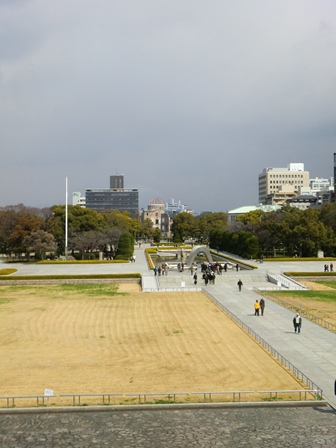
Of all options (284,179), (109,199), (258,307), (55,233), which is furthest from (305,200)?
(258,307)

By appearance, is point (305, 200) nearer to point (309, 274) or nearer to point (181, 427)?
point (309, 274)

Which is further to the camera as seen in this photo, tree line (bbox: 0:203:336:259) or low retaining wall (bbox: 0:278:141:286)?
tree line (bbox: 0:203:336:259)

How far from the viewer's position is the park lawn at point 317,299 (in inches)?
1209

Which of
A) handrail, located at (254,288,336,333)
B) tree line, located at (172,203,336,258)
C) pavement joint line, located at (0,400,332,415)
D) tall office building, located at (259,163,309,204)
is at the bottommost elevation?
pavement joint line, located at (0,400,332,415)

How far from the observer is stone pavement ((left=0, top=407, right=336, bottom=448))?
13.2 metres

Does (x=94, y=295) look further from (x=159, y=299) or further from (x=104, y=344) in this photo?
(x=104, y=344)

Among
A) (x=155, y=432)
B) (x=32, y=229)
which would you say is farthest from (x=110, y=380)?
(x=32, y=229)

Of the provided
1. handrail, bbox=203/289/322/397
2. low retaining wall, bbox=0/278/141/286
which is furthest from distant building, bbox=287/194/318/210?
handrail, bbox=203/289/322/397

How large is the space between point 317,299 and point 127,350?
18452 mm

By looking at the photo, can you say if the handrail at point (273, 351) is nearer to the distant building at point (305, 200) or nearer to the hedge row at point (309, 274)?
the hedge row at point (309, 274)

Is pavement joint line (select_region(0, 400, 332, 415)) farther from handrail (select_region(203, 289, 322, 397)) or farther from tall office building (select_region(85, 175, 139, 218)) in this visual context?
tall office building (select_region(85, 175, 139, 218))

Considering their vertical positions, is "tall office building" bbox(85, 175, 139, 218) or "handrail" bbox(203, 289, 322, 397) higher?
"tall office building" bbox(85, 175, 139, 218)

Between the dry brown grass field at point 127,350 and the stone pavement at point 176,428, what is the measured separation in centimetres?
181

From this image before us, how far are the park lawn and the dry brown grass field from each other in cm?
577
